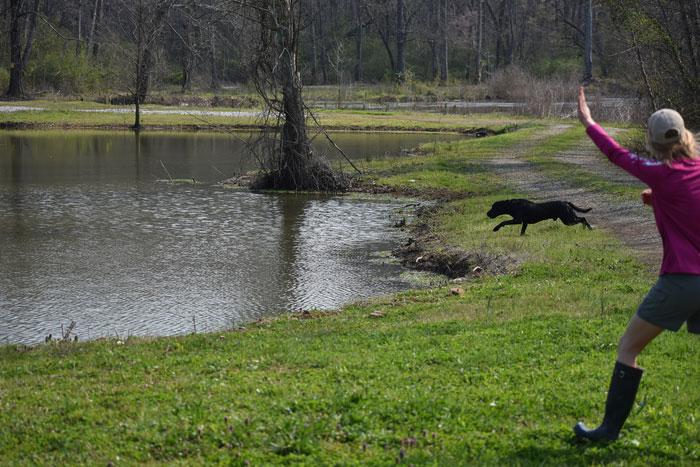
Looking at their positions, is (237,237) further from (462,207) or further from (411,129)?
(411,129)

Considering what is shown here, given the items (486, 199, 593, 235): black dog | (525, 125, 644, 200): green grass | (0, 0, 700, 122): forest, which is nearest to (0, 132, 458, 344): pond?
(486, 199, 593, 235): black dog

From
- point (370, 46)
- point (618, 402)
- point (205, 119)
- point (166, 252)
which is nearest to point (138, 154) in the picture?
point (205, 119)

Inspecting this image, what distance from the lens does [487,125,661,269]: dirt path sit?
15.8 m

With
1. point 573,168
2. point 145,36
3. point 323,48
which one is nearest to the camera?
point 573,168

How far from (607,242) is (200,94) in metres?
53.4

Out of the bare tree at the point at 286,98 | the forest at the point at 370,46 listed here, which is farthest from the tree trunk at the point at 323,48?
the bare tree at the point at 286,98

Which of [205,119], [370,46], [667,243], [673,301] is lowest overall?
[205,119]

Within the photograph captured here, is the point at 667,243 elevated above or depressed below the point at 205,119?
above

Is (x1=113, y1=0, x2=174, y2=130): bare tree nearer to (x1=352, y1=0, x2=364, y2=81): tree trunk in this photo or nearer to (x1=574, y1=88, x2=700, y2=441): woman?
(x1=352, y1=0, x2=364, y2=81): tree trunk

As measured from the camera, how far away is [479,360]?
26.4 ft

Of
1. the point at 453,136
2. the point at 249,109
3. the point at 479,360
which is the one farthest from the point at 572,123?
the point at 479,360

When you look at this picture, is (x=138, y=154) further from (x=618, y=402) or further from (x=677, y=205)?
(x=677, y=205)

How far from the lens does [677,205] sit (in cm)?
574

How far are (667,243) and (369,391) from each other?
8.30 feet
